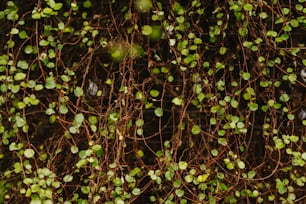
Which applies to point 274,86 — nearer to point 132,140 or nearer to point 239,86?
point 239,86

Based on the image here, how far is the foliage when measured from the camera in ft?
6.11

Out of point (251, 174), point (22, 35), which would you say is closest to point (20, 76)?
point (22, 35)

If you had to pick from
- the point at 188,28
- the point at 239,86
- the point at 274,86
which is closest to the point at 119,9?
the point at 188,28

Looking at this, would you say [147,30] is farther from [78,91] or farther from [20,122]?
[20,122]

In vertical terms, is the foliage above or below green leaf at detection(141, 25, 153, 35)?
below

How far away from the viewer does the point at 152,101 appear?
77.4 inches

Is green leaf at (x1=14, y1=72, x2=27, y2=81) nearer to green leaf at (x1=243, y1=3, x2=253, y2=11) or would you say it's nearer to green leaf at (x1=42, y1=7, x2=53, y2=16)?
green leaf at (x1=42, y1=7, x2=53, y2=16)

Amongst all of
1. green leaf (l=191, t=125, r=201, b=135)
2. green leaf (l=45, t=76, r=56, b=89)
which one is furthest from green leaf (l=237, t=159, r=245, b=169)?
green leaf (l=45, t=76, r=56, b=89)

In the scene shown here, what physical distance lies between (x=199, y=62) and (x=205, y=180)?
0.47 meters

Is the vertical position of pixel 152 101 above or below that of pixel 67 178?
above

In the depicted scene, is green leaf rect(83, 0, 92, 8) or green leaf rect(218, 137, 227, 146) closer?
green leaf rect(218, 137, 227, 146)


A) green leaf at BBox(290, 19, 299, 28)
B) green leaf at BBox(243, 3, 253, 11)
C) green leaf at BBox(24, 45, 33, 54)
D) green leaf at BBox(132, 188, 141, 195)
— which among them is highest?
green leaf at BBox(243, 3, 253, 11)

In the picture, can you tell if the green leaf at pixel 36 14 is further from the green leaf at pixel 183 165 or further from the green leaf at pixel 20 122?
the green leaf at pixel 183 165

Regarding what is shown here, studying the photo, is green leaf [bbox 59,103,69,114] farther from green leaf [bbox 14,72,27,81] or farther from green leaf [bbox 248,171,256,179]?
green leaf [bbox 248,171,256,179]
